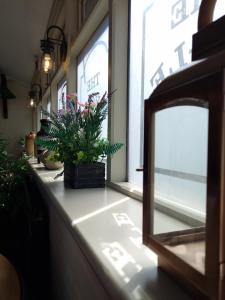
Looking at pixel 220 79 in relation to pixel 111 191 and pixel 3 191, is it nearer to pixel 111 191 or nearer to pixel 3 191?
pixel 111 191

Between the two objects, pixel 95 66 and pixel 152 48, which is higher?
pixel 95 66

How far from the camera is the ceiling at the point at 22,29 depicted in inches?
115

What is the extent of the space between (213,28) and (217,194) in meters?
0.22

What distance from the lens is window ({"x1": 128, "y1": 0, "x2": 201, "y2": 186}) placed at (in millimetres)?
898

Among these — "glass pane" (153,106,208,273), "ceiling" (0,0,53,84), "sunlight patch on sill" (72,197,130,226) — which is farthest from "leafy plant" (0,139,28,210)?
"ceiling" (0,0,53,84)

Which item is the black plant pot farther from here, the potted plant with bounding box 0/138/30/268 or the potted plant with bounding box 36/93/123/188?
the potted plant with bounding box 0/138/30/268

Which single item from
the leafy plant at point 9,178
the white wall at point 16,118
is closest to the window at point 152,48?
the leafy plant at point 9,178

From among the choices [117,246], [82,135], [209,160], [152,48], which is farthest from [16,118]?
[209,160]

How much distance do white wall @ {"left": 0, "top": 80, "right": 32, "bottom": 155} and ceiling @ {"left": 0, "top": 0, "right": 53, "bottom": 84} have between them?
3.78ft

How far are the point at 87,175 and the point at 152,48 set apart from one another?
0.65m

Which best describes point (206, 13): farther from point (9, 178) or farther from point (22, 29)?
point (22, 29)

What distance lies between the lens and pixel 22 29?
3.46 m

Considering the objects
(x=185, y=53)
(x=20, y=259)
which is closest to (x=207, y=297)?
(x=185, y=53)

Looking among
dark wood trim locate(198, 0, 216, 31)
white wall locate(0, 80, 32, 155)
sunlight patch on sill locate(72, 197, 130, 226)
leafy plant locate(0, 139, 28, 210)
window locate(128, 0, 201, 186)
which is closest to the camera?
dark wood trim locate(198, 0, 216, 31)
